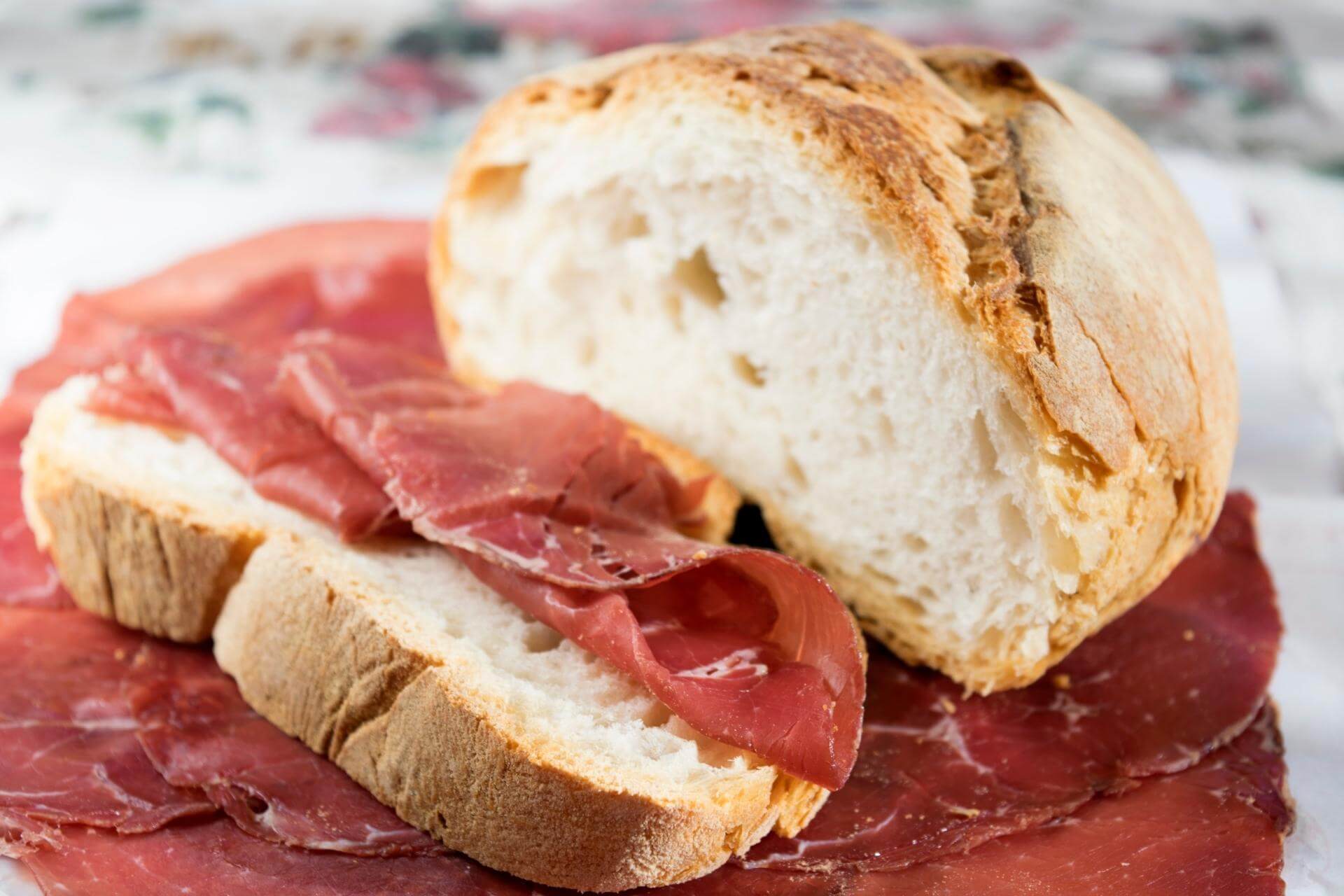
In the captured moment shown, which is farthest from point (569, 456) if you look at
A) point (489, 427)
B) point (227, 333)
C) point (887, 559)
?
point (227, 333)

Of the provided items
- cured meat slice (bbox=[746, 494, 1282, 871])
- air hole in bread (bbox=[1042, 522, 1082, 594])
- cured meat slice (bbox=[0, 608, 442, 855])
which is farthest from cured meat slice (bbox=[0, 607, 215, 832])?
air hole in bread (bbox=[1042, 522, 1082, 594])

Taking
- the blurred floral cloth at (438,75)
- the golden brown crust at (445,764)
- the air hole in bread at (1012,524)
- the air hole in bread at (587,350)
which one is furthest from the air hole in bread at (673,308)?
the blurred floral cloth at (438,75)

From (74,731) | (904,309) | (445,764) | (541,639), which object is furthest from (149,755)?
(904,309)

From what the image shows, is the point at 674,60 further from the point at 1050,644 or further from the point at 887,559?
the point at 1050,644

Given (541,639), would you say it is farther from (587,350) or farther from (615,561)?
(587,350)

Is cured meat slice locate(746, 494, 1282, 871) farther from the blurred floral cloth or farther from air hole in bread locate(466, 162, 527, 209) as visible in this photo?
the blurred floral cloth
